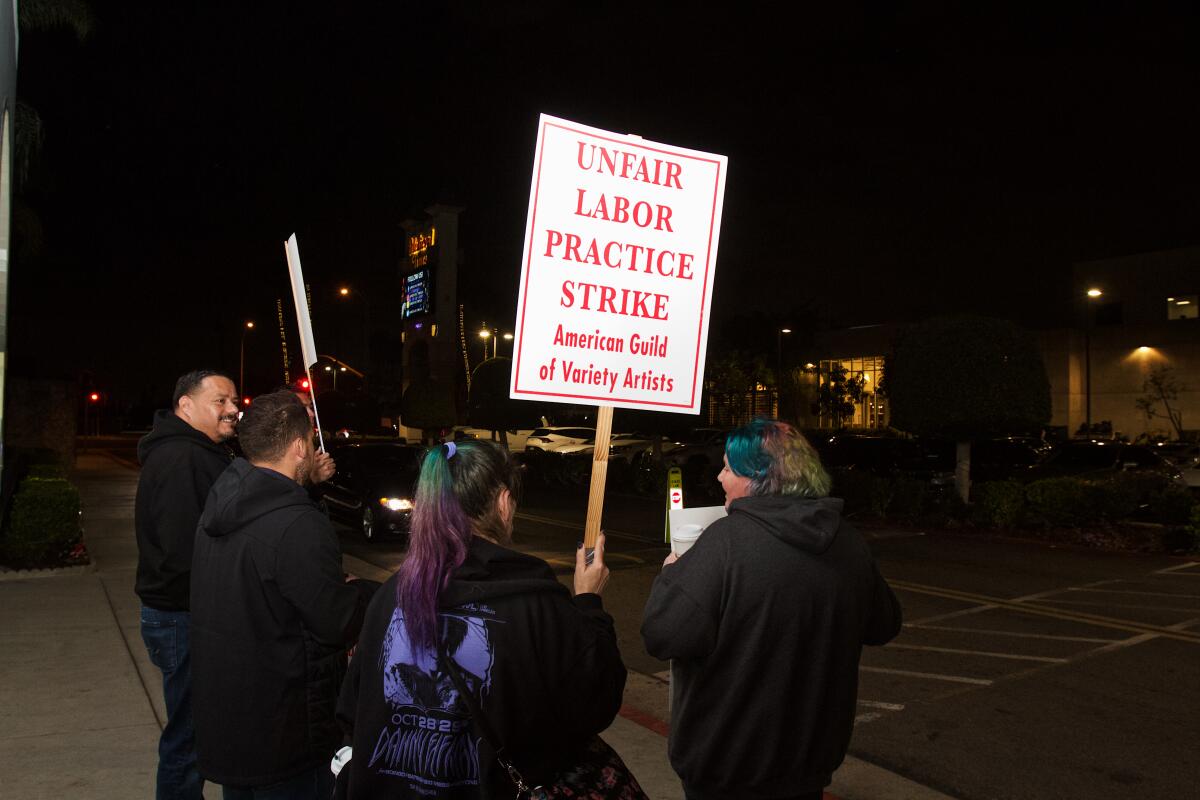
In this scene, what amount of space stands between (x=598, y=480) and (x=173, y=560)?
173cm

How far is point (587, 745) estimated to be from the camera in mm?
2148

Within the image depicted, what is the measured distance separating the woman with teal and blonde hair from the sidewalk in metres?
2.20

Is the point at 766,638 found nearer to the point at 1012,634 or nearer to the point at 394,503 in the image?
the point at 1012,634

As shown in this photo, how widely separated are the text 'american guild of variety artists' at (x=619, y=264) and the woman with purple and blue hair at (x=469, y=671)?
Answer: 1.51 m

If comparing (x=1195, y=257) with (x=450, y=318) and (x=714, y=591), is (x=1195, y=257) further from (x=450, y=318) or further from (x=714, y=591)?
(x=714, y=591)

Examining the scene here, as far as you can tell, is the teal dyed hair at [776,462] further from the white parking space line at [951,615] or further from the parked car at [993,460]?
the parked car at [993,460]

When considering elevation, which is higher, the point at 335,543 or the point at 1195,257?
the point at 1195,257

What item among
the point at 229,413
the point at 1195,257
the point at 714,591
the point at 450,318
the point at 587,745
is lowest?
the point at 587,745

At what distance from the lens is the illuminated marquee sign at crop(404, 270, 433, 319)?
229ft

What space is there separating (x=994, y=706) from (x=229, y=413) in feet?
17.1

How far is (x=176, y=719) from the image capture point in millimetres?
3691

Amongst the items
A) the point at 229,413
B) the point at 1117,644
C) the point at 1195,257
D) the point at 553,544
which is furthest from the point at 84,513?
the point at 1195,257

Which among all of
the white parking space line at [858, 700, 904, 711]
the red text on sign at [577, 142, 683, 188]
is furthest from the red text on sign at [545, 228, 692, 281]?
the white parking space line at [858, 700, 904, 711]

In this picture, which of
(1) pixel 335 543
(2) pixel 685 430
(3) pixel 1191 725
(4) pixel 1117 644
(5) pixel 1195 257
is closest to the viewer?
(1) pixel 335 543
